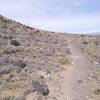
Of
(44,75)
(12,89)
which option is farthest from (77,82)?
(12,89)

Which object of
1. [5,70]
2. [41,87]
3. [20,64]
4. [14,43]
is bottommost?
[41,87]

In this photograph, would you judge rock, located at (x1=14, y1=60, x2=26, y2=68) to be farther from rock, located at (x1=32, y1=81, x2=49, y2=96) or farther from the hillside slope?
rock, located at (x1=32, y1=81, x2=49, y2=96)

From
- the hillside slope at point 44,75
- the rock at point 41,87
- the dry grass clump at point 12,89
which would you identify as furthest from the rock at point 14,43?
the rock at point 41,87

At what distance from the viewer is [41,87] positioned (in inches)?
698

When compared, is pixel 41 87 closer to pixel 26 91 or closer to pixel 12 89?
pixel 26 91

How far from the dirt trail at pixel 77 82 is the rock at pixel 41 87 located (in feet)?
4.35

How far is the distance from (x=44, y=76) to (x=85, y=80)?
11.8 feet

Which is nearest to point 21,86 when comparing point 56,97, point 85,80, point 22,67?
point 56,97

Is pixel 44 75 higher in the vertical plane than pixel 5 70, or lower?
lower

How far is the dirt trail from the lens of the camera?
17250 mm

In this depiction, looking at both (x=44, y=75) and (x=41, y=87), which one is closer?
(x=41, y=87)

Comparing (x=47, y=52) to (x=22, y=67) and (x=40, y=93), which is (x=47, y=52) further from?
(x=40, y=93)

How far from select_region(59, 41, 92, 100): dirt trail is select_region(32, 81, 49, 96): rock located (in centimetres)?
133

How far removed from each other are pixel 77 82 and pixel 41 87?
12.8ft
